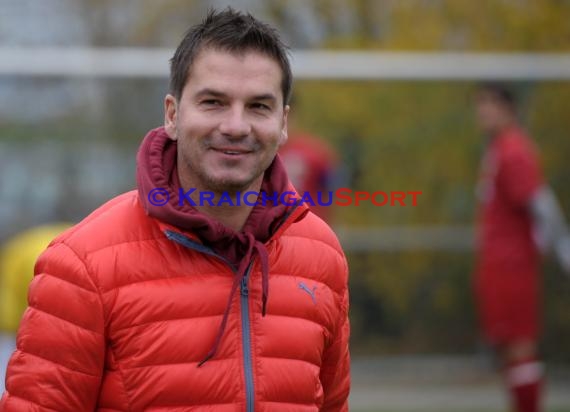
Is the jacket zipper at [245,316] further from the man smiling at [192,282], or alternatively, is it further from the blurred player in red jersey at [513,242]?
the blurred player in red jersey at [513,242]

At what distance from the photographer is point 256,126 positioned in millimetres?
2754

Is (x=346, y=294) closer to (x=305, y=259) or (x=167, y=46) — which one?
(x=305, y=259)

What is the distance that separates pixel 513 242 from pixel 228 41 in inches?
206

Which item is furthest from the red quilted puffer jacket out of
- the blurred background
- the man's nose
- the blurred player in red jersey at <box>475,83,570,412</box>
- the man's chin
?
the blurred background

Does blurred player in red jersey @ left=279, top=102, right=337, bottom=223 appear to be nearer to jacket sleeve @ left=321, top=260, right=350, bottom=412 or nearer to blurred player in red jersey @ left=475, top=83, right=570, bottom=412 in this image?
blurred player in red jersey @ left=475, top=83, right=570, bottom=412

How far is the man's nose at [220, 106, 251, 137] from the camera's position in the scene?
8.89 ft

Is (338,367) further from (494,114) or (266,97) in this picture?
(494,114)

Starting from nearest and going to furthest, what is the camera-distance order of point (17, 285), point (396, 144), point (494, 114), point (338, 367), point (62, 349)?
point (62, 349), point (338, 367), point (17, 285), point (494, 114), point (396, 144)

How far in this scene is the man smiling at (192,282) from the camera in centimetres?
267

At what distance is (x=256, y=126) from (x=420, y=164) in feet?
21.1

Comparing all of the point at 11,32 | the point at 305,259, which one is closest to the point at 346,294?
the point at 305,259

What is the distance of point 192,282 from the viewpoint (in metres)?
2.76

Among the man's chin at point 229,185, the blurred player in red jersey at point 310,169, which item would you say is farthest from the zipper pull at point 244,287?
the blurred player in red jersey at point 310,169

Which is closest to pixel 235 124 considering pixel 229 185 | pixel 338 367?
pixel 229 185
